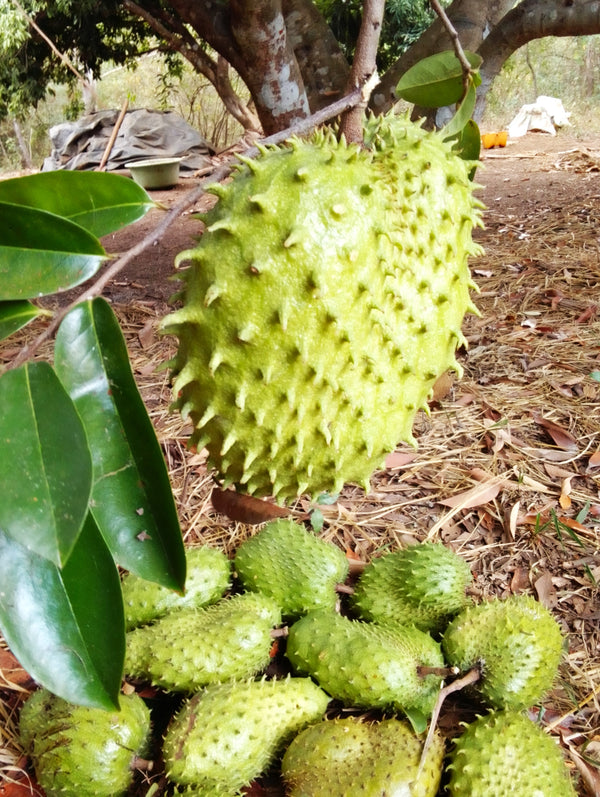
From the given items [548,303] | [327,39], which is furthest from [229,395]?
[548,303]

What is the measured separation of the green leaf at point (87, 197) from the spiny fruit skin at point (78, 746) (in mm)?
1070

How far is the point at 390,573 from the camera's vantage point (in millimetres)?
1925

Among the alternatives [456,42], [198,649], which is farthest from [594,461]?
[456,42]

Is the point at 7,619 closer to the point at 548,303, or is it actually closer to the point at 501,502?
the point at 501,502

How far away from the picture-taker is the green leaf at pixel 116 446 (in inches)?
27.7

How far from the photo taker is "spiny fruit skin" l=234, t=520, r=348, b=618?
1883mm

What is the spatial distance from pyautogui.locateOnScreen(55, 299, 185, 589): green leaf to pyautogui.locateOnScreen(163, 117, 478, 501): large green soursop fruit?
0.19 metres

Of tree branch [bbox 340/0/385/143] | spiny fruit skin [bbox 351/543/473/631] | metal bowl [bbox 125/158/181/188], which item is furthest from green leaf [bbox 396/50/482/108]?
metal bowl [bbox 125/158/181/188]

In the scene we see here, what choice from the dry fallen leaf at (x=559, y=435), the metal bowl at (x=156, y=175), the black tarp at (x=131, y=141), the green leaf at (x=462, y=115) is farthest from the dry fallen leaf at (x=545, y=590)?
the black tarp at (x=131, y=141)

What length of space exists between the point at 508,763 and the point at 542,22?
2.57m

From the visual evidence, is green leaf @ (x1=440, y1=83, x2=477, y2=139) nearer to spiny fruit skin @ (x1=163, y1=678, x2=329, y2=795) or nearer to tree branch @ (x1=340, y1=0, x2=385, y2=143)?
tree branch @ (x1=340, y1=0, x2=385, y2=143)

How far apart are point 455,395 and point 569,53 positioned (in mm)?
12735

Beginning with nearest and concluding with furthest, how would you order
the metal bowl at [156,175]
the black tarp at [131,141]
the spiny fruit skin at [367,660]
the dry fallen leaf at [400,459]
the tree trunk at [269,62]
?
the spiny fruit skin at [367,660] → the tree trunk at [269,62] → the dry fallen leaf at [400,459] → the metal bowl at [156,175] → the black tarp at [131,141]

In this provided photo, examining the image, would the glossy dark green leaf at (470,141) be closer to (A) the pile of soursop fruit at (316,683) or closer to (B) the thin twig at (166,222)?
(B) the thin twig at (166,222)
